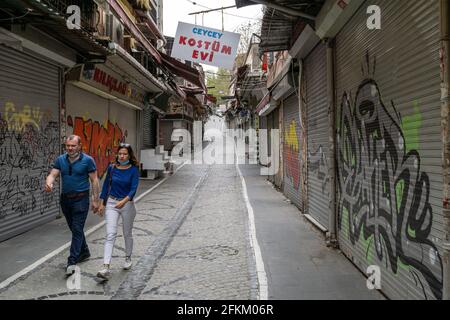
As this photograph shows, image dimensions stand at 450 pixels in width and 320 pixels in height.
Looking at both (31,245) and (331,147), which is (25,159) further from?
(331,147)

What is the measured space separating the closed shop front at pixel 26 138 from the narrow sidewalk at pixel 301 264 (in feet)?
14.9

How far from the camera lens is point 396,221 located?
4.86 metres

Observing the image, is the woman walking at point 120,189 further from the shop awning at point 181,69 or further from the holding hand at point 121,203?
the shop awning at point 181,69

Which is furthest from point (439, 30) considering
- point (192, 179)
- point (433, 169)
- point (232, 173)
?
point (232, 173)

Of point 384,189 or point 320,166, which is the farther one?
point 320,166

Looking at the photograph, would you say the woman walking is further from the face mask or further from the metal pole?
the metal pole

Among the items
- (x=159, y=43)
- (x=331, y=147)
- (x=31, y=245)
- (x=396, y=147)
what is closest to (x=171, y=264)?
(x=31, y=245)

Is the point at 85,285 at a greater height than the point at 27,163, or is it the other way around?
the point at 27,163

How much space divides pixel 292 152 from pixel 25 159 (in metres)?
7.11

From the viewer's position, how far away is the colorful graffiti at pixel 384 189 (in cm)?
421

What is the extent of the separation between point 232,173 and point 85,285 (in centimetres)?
1755

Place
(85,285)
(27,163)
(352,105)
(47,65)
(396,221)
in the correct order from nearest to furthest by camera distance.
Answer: (396,221), (85,285), (352,105), (27,163), (47,65)

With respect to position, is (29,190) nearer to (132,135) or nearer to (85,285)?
(85,285)

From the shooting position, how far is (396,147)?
4.87 metres
